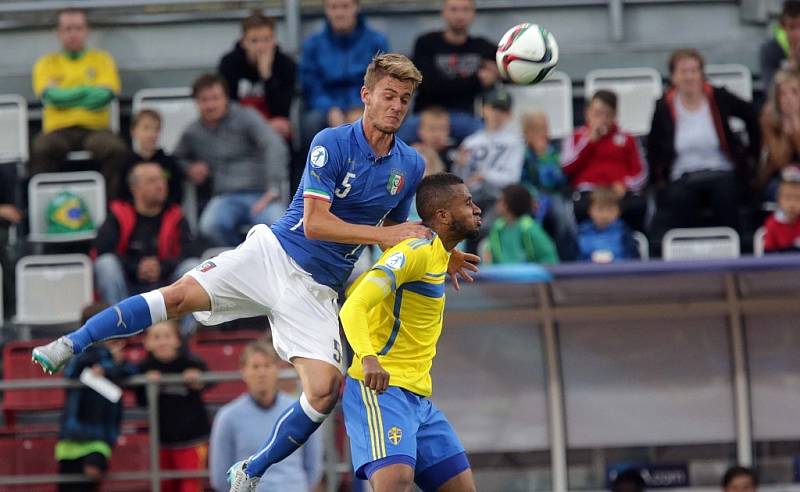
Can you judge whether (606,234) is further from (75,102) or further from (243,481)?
(75,102)

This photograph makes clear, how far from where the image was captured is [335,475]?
1045 centimetres

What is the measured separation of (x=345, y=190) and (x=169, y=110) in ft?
20.0

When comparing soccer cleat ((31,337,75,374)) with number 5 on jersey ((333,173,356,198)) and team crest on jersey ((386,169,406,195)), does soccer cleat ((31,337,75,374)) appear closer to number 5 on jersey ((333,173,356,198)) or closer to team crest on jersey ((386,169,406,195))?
number 5 on jersey ((333,173,356,198))

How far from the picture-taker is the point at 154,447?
1059 centimetres

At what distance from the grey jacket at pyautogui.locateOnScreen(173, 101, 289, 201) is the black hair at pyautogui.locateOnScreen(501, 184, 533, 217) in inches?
75.3

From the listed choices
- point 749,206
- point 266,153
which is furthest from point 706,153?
point 266,153

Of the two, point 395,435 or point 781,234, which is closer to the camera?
point 395,435

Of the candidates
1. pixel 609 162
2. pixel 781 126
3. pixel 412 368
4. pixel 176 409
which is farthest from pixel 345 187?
pixel 781 126

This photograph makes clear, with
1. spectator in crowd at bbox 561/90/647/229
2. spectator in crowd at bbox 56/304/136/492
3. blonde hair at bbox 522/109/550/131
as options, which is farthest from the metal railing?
spectator in crowd at bbox 561/90/647/229

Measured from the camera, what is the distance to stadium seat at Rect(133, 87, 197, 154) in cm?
1338

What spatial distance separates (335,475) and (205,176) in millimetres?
3139

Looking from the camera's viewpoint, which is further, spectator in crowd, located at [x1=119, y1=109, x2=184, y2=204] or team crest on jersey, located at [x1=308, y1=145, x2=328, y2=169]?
spectator in crowd, located at [x1=119, y1=109, x2=184, y2=204]

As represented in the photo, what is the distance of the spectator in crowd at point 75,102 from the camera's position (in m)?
12.8

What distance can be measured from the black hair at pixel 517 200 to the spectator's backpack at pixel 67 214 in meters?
3.46
